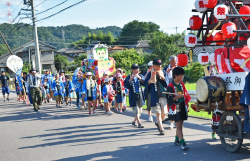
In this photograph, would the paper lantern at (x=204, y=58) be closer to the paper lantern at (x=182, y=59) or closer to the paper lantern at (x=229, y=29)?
the paper lantern at (x=182, y=59)

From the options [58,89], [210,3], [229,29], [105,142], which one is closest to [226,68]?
[229,29]

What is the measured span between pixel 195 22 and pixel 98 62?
7815 millimetres

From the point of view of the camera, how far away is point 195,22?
705 cm

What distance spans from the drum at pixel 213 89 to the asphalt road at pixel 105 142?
1.07 metres

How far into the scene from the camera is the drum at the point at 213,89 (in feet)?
17.6

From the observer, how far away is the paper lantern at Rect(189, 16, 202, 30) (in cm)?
705

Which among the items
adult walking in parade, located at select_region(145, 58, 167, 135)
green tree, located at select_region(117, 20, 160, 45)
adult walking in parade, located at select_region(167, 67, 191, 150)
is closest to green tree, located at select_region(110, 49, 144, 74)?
green tree, located at select_region(117, 20, 160, 45)

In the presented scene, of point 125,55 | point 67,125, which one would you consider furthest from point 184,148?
point 125,55

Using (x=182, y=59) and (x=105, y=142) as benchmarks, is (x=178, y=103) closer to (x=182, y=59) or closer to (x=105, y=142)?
(x=182, y=59)

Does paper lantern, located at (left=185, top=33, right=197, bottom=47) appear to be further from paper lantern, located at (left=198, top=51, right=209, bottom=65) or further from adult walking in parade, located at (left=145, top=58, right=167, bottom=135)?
adult walking in parade, located at (left=145, top=58, right=167, bottom=135)

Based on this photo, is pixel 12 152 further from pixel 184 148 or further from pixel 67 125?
pixel 184 148

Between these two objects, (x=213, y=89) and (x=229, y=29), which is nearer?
(x=213, y=89)

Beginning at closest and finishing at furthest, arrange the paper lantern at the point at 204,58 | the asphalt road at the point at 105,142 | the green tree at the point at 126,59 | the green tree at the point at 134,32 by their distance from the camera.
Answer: the asphalt road at the point at 105,142 → the paper lantern at the point at 204,58 → the green tree at the point at 126,59 → the green tree at the point at 134,32

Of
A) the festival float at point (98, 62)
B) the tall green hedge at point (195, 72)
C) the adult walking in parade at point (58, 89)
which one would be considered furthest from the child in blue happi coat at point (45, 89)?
the tall green hedge at point (195, 72)
